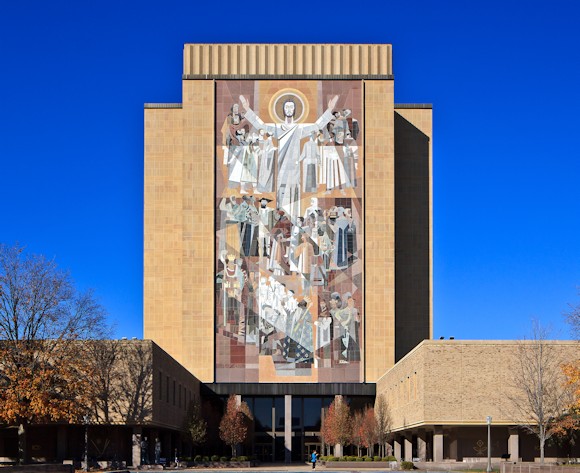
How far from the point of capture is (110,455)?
70688mm

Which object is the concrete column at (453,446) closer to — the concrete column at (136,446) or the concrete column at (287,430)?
the concrete column at (136,446)

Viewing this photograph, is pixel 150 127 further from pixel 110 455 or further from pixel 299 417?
pixel 110 455

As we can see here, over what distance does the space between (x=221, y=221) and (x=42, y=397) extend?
47.2 meters

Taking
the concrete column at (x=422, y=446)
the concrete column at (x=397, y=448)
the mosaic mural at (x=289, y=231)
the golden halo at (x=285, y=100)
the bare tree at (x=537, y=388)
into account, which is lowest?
the concrete column at (x=397, y=448)

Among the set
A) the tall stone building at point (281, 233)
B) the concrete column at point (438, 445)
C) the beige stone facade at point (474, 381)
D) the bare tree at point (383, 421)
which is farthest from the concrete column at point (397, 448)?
the beige stone facade at point (474, 381)

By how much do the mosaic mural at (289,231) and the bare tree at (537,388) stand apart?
113 ft

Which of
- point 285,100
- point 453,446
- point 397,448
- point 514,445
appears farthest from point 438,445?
point 285,100

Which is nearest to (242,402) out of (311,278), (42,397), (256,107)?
(311,278)

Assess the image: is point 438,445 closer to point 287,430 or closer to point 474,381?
point 474,381

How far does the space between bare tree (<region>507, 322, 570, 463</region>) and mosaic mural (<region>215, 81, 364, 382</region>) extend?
3453cm

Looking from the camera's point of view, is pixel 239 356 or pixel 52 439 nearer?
pixel 52 439

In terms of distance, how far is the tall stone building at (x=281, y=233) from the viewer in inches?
3947

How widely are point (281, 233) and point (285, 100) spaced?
552 inches

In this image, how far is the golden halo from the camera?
103 m
